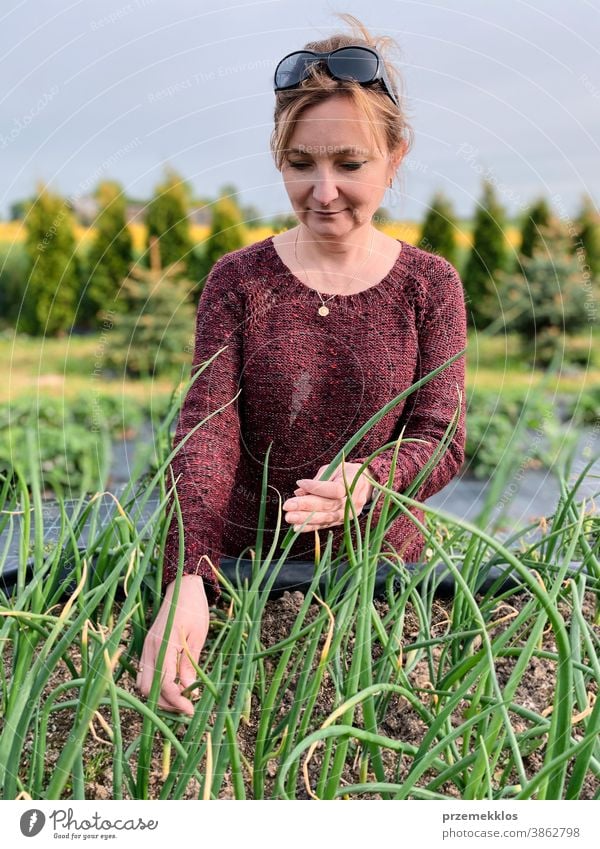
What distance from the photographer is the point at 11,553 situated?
5.93 ft

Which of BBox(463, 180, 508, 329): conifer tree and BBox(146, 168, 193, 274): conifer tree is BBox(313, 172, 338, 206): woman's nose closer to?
BBox(146, 168, 193, 274): conifer tree

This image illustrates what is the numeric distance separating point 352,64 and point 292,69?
82 millimetres

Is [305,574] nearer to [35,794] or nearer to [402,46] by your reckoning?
[35,794]

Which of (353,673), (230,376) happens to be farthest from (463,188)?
(353,673)

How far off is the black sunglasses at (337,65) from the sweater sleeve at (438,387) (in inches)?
A: 14.2

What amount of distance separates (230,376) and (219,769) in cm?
68

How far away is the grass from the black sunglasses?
53 centimetres

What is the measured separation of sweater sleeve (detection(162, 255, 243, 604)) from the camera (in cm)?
130

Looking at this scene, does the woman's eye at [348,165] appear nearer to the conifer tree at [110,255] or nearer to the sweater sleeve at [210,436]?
the sweater sleeve at [210,436]

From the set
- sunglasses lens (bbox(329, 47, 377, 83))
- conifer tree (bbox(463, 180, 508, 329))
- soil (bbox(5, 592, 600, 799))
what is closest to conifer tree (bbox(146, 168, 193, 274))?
sunglasses lens (bbox(329, 47, 377, 83))

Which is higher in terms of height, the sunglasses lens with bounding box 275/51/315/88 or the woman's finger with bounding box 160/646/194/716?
the sunglasses lens with bounding box 275/51/315/88

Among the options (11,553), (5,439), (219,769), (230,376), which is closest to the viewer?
(219,769)

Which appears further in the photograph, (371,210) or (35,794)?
(371,210)
